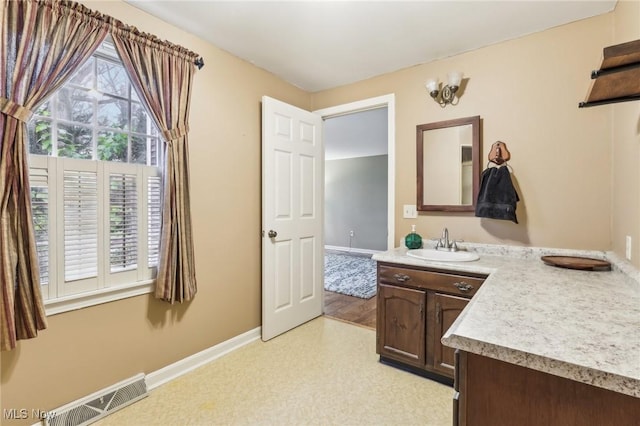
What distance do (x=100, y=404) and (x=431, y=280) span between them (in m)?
2.10

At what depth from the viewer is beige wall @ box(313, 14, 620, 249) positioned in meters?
1.91

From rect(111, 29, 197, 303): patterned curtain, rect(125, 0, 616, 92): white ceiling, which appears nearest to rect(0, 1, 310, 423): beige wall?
rect(111, 29, 197, 303): patterned curtain

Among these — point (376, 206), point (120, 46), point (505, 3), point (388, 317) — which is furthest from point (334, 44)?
point (376, 206)

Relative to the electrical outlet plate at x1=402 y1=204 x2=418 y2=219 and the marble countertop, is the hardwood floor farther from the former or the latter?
the marble countertop

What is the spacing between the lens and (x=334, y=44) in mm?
2246

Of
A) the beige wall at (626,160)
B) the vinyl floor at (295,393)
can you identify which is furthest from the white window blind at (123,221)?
the beige wall at (626,160)

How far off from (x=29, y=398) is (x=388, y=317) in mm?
2082

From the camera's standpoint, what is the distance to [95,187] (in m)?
1.69

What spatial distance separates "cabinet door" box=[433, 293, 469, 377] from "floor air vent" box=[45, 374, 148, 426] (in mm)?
1874

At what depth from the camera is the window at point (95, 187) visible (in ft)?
5.04

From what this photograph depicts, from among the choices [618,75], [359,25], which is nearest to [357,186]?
[359,25]

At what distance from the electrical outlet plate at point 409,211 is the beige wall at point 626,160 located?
1.24m

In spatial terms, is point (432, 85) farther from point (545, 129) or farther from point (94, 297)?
point (94, 297)

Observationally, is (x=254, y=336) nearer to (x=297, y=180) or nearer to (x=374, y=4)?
(x=297, y=180)
